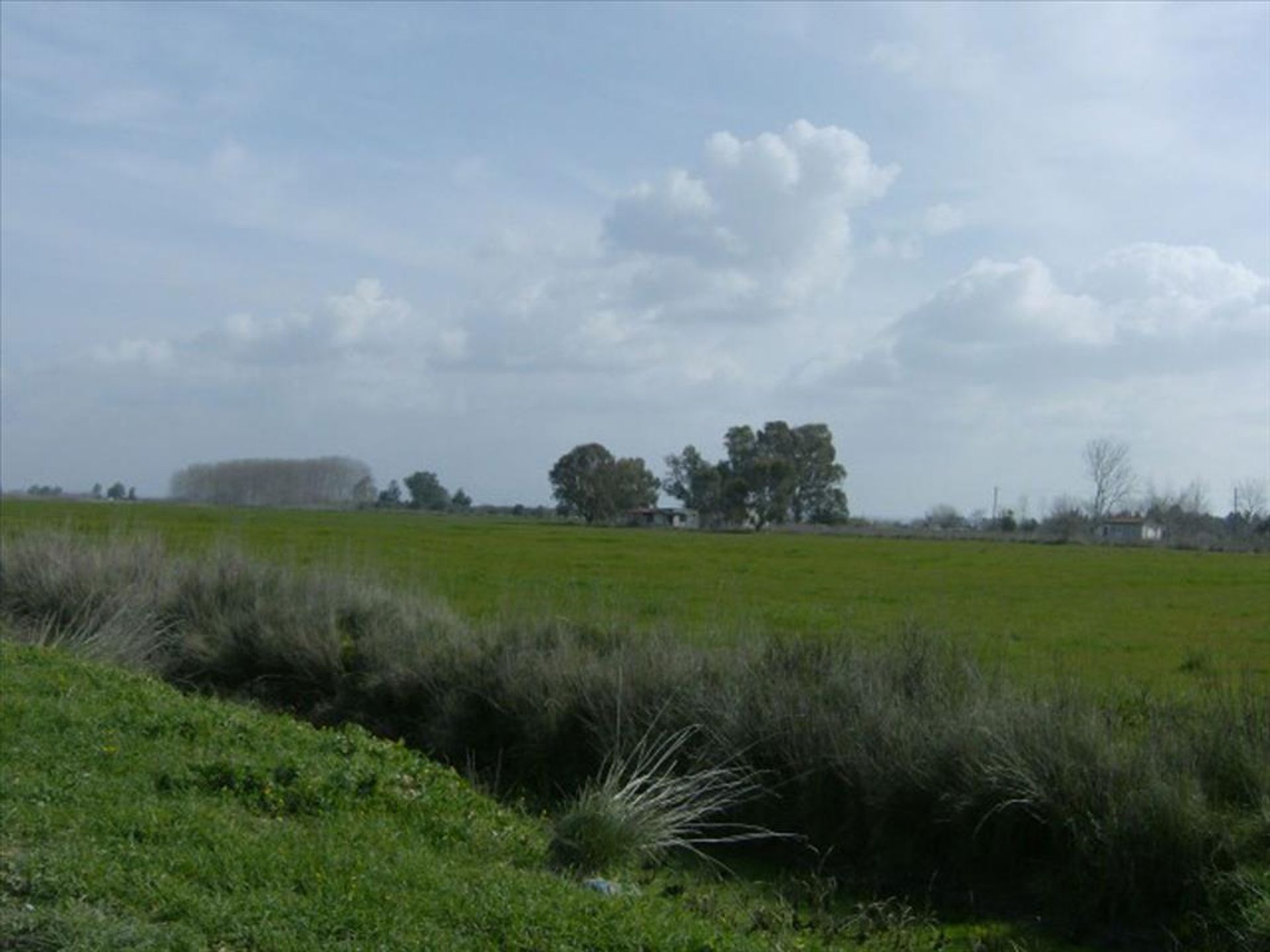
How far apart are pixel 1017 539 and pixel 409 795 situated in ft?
242

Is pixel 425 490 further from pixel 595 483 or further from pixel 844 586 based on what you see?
pixel 844 586

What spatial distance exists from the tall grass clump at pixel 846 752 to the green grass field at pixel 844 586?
4.12 ft

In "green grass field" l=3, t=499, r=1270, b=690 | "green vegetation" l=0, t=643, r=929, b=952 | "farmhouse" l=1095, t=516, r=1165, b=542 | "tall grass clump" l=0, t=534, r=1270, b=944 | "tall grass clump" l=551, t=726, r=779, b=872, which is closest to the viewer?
"green vegetation" l=0, t=643, r=929, b=952

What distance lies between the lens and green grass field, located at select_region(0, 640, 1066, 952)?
7391 mm

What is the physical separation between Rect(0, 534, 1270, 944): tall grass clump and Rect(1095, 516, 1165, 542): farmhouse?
249 feet

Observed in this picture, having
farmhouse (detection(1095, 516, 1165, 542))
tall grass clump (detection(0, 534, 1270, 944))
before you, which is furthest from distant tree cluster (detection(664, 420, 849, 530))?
tall grass clump (detection(0, 534, 1270, 944))

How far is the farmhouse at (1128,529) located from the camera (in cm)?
9112

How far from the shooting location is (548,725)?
16.0m

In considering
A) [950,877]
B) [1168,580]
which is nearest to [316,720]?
[950,877]

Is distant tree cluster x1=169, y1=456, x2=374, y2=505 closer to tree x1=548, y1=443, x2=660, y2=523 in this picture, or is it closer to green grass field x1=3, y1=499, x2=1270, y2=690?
tree x1=548, y1=443, x2=660, y2=523

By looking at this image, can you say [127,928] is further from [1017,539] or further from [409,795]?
[1017,539]

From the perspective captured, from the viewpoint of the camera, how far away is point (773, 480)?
108562 millimetres

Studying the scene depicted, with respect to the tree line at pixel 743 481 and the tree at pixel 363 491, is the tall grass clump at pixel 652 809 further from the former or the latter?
the tree at pixel 363 491

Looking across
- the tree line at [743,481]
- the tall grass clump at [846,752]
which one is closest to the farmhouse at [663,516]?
the tree line at [743,481]
